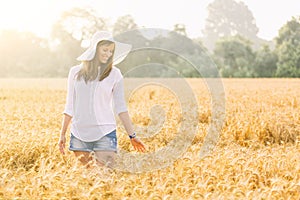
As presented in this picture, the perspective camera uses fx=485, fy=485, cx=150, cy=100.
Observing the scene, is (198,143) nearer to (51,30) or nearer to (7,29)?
(51,30)

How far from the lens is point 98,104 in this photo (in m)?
4.89

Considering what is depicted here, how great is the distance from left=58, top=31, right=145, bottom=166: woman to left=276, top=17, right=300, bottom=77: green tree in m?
41.2

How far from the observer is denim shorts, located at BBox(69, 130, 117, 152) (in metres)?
4.89

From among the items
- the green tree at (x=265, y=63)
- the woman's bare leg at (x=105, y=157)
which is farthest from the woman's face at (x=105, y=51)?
the green tree at (x=265, y=63)

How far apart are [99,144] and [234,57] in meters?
47.2

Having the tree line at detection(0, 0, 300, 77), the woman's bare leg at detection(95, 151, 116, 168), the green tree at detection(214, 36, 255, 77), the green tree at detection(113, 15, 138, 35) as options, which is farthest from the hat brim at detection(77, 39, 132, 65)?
the green tree at detection(113, 15, 138, 35)

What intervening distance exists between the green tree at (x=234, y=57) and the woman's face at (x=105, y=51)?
140 ft

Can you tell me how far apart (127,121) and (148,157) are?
3.26ft

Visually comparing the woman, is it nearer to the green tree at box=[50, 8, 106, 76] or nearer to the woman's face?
the woman's face

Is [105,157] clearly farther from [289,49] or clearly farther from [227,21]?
[227,21]

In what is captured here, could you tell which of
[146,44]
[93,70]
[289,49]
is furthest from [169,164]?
[289,49]

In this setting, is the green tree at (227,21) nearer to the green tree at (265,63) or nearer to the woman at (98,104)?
the green tree at (265,63)

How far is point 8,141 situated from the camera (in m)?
6.15

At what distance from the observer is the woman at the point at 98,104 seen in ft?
15.9
